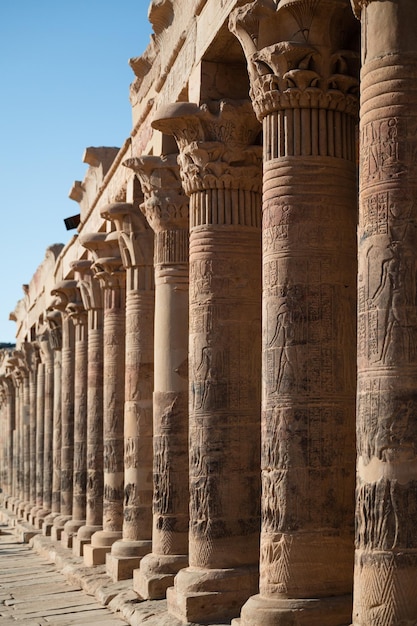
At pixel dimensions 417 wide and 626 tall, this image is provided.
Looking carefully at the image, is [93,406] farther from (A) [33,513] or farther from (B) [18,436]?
(B) [18,436]

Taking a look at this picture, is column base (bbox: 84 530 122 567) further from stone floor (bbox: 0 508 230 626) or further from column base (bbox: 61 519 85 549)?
column base (bbox: 61 519 85 549)

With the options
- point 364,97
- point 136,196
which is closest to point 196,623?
point 364,97

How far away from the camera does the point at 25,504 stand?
3953 cm

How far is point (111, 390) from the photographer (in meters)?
21.4

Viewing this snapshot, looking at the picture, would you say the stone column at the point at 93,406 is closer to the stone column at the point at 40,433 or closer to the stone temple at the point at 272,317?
the stone temple at the point at 272,317

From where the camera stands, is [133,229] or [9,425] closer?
[133,229]

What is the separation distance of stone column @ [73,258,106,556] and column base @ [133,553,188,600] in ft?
23.3

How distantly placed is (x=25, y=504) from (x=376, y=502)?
32531 mm

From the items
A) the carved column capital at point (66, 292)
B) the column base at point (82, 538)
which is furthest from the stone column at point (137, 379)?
the carved column capital at point (66, 292)

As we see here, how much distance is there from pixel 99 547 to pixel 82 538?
245 cm

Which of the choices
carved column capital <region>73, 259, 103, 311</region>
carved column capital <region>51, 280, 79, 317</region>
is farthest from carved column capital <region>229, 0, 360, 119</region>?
carved column capital <region>51, 280, 79, 317</region>

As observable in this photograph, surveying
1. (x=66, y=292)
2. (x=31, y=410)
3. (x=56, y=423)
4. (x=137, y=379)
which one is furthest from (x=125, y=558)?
(x=31, y=410)

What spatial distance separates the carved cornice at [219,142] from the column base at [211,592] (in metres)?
4.63

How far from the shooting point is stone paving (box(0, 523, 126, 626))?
49.8 feet
